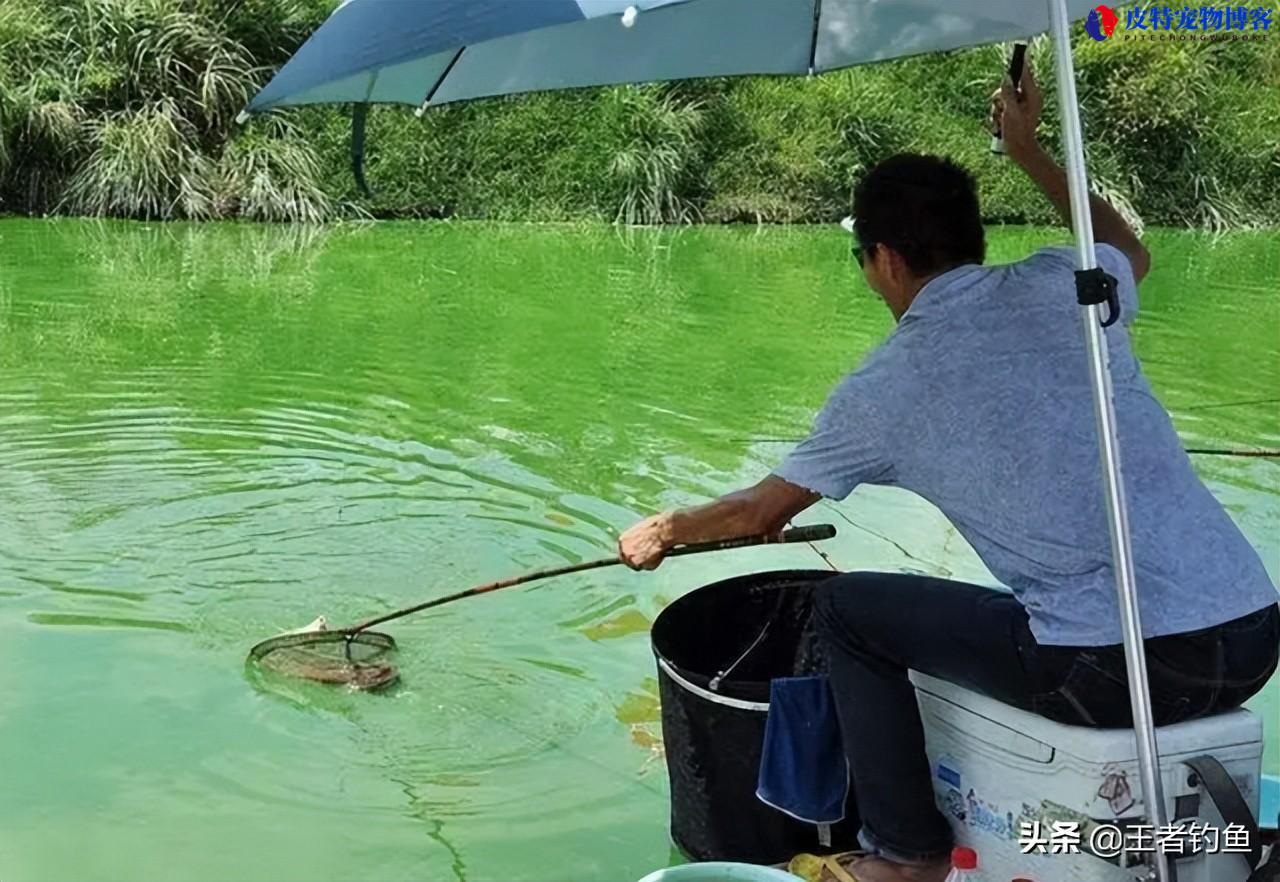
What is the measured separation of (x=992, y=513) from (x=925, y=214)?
447mm

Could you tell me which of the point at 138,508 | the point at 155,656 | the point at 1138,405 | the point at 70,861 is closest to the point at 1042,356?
the point at 1138,405

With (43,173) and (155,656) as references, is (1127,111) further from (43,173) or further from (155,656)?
(155,656)

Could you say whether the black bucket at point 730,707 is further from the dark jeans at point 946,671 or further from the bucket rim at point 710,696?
the dark jeans at point 946,671

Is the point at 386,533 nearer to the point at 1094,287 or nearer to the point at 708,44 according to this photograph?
the point at 708,44

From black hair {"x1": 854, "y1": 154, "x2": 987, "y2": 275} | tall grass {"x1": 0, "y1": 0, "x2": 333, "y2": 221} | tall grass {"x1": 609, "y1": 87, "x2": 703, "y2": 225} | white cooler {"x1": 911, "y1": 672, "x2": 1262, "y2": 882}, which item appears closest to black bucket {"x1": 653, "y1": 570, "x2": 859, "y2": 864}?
white cooler {"x1": 911, "y1": 672, "x2": 1262, "y2": 882}

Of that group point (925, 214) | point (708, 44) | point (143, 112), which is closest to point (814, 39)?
point (708, 44)

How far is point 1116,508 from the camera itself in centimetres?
168

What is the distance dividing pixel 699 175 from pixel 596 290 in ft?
23.3

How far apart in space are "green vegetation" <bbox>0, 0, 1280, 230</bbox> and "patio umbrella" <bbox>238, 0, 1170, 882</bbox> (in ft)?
41.0

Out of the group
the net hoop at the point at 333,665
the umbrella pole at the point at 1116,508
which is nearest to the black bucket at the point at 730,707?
the umbrella pole at the point at 1116,508

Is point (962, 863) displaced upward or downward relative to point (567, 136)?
downward

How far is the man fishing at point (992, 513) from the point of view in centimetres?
178

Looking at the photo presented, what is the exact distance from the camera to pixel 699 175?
17.1 metres

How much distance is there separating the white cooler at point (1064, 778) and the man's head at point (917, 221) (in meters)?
0.61
